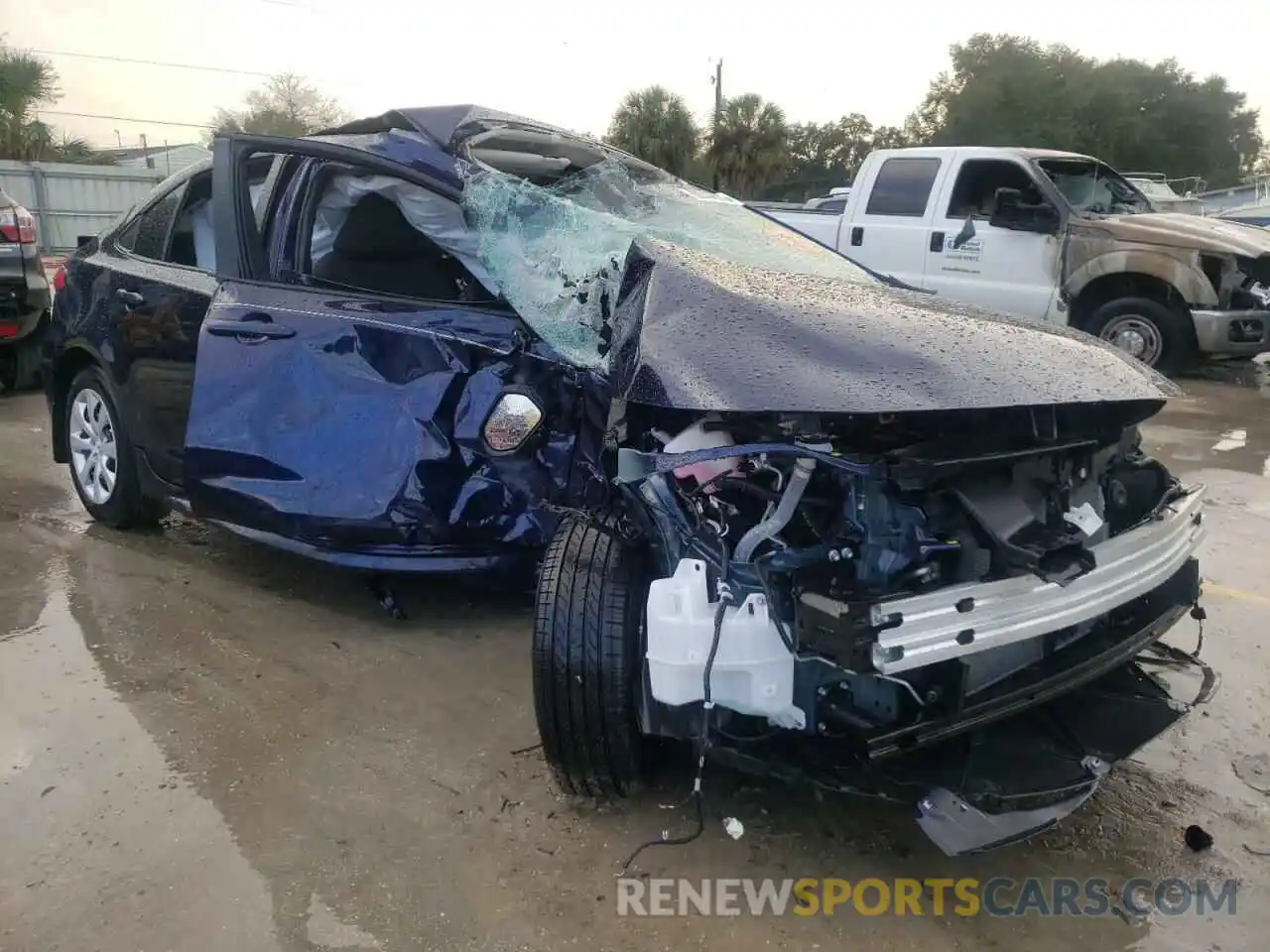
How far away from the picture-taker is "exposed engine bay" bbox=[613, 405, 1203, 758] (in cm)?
201

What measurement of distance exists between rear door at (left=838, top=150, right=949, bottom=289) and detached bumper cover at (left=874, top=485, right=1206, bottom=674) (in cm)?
625

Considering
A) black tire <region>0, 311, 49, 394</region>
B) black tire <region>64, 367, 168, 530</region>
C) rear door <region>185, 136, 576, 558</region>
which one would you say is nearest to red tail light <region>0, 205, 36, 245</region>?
black tire <region>0, 311, 49, 394</region>

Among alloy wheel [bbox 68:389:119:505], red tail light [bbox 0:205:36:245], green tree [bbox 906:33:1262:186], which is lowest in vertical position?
alloy wheel [bbox 68:389:119:505]

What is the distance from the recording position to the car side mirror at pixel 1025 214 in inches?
305

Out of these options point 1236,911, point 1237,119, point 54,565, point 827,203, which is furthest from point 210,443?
point 1237,119

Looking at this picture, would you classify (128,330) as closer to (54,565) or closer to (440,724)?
(54,565)

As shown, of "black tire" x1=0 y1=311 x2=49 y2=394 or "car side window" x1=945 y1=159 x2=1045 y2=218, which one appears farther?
"car side window" x1=945 y1=159 x2=1045 y2=218

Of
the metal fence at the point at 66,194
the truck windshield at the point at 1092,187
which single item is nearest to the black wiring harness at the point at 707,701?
the truck windshield at the point at 1092,187

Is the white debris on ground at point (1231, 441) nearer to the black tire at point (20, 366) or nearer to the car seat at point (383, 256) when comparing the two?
the car seat at point (383, 256)

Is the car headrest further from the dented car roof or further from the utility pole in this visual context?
the utility pole

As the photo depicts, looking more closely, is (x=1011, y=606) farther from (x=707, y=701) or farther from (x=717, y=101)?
(x=717, y=101)

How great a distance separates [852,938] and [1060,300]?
6.92 m

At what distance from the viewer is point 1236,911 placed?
2172mm

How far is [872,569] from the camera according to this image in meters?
2.07
